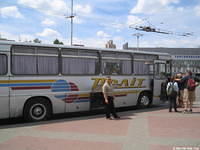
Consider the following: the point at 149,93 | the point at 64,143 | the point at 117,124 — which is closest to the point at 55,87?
the point at 117,124

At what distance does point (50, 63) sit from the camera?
9375 millimetres

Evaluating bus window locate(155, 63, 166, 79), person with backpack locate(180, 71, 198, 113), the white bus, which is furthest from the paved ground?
bus window locate(155, 63, 166, 79)

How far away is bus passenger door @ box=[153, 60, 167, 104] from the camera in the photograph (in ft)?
42.6

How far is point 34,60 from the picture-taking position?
902cm

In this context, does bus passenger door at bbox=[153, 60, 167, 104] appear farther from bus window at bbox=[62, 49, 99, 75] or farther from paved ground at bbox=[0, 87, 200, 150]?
bus window at bbox=[62, 49, 99, 75]

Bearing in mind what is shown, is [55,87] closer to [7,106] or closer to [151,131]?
[7,106]

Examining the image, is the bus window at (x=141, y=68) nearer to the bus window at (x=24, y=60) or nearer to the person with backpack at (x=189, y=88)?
the person with backpack at (x=189, y=88)

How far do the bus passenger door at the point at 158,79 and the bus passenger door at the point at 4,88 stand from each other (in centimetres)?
771

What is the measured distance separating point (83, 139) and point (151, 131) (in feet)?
7.64

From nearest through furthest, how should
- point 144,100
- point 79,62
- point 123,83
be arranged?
point 79,62, point 123,83, point 144,100

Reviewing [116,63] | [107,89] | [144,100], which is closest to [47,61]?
[107,89]

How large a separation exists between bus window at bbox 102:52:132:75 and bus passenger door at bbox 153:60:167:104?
1953 millimetres

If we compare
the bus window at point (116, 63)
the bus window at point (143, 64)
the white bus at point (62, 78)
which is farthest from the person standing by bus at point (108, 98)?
the bus window at point (143, 64)

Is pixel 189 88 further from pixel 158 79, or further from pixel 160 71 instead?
pixel 160 71
